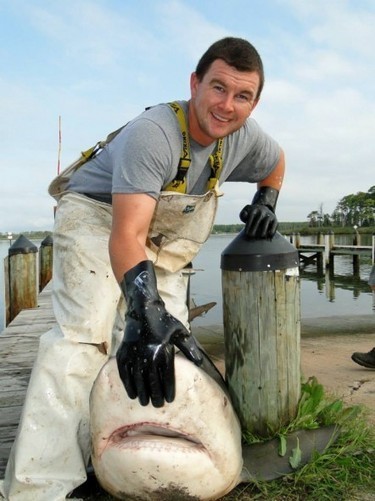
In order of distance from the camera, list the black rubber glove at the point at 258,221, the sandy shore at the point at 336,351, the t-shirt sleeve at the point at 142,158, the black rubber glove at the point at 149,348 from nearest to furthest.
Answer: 1. the black rubber glove at the point at 149,348
2. the t-shirt sleeve at the point at 142,158
3. the black rubber glove at the point at 258,221
4. the sandy shore at the point at 336,351

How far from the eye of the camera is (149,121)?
250 cm

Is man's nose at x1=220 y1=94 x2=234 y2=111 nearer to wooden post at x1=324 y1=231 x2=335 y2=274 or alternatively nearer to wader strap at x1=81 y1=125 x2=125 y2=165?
wader strap at x1=81 y1=125 x2=125 y2=165

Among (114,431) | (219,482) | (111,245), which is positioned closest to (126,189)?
(111,245)

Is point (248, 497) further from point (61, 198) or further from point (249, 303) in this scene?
point (61, 198)

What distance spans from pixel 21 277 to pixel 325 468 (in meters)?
7.36

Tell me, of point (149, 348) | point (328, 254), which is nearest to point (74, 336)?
point (149, 348)

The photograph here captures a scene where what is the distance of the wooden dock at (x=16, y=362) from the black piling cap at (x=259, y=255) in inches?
67.3

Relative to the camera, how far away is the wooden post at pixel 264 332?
272 centimetres

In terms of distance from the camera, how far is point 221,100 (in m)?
2.62

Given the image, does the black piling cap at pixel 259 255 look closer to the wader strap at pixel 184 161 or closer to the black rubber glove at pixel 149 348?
the wader strap at pixel 184 161

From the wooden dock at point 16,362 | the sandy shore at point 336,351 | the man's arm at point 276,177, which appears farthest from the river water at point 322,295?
the man's arm at point 276,177

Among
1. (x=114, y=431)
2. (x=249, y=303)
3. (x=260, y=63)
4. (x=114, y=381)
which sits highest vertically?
(x=260, y=63)

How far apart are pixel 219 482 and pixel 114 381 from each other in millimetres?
639

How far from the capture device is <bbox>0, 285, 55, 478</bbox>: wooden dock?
342 cm
